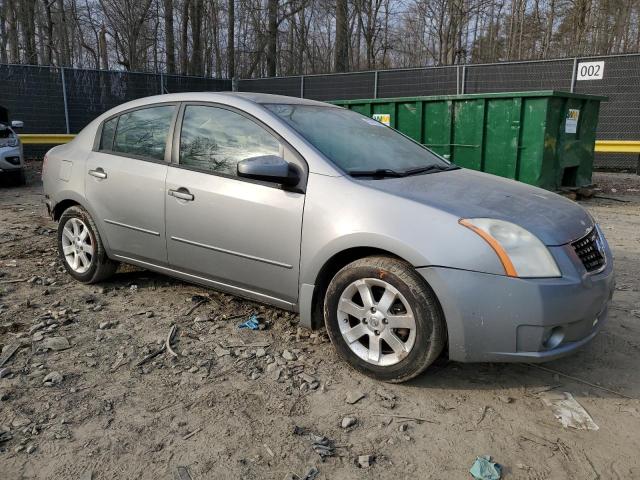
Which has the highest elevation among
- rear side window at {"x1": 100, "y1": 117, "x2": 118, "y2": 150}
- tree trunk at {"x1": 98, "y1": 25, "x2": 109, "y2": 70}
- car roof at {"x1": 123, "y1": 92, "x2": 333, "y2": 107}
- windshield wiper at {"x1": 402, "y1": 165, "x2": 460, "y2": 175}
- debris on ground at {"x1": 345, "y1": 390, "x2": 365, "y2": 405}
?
tree trunk at {"x1": 98, "y1": 25, "x2": 109, "y2": 70}

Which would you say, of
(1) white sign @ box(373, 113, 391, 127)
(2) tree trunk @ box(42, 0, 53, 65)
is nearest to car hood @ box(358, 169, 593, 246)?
(1) white sign @ box(373, 113, 391, 127)

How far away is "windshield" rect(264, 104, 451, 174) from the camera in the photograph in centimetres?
344

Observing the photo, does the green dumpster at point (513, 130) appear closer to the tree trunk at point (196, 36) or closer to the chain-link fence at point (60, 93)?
the chain-link fence at point (60, 93)

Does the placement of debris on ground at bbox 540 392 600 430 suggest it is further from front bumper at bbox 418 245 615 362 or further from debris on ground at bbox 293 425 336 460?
debris on ground at bbox 293 425 336 460

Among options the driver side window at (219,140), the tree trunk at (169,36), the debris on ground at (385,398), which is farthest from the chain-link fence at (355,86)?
the debris on ground at (385,398)

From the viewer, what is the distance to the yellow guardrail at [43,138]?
15.5 meters

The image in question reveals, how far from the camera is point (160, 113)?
410 centimetres

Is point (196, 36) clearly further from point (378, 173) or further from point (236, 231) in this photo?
point (378, 173)

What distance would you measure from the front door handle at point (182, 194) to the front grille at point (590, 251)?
236cm

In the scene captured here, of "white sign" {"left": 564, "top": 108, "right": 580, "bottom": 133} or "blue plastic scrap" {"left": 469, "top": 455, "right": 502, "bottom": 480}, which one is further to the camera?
"white sign" {"left": 564, "top": 108, "right": 580, "bottom": 133}

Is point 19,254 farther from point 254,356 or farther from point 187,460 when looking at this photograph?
point 187,460

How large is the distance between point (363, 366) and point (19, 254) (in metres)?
4.20

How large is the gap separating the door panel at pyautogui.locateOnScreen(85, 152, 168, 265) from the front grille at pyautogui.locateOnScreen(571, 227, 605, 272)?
2.67 m

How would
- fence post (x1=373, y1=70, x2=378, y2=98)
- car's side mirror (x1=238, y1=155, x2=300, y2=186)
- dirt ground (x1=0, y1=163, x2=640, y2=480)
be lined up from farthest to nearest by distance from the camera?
1. fence post (x1=373, y1=70, x2=378, y2=98)
2. car's side mirror (x1=238, y1=155, x2=300, y2=186)
3. dirt ground (x1=0, y1=163, x2=640, y2=480)
